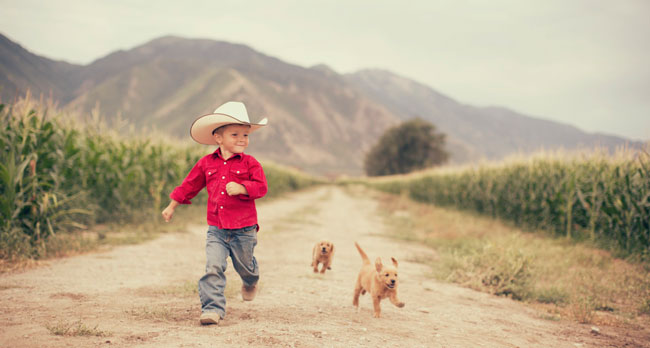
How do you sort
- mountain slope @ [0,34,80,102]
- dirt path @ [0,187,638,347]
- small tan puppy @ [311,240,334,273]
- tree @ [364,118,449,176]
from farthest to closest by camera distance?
1. tree @ [364,118,449,176]
2. mountain slope @ [0,34,80,102]
3. small tan puppy @ [311,240,334,273]
4. dirt path @ [0,187,638,347]

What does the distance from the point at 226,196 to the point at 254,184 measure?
12.0 inches

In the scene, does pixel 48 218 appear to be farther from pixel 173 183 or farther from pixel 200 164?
pixel 173 183

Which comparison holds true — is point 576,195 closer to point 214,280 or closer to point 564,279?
point 564,279

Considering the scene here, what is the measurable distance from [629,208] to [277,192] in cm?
2412

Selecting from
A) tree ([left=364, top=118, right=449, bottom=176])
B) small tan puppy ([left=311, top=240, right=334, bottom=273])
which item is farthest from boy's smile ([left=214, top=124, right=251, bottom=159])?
tree ([left=364, top=118, right=449, bottom=176])

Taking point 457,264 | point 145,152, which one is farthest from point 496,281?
point 145,152

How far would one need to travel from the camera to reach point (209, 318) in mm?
3232

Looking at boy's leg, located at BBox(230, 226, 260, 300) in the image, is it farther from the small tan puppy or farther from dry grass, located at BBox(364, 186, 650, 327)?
dry grass, located at BBox(364, 186, 650, 327)

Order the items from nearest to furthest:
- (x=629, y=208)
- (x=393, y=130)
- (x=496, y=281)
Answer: (x=496, y=281), (x=629, y=208), (x=393, y=130)

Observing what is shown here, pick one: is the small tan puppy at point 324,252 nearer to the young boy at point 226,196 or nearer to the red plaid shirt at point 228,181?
the young boy at point 226,196

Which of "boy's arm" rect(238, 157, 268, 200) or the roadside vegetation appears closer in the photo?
"boy's arm" rect(238, 157, 268, 200)

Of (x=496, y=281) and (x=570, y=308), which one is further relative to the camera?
(x=496, y=281)

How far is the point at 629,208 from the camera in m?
7.91

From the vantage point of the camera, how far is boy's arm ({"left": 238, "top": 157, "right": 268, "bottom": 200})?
3.39 metres
